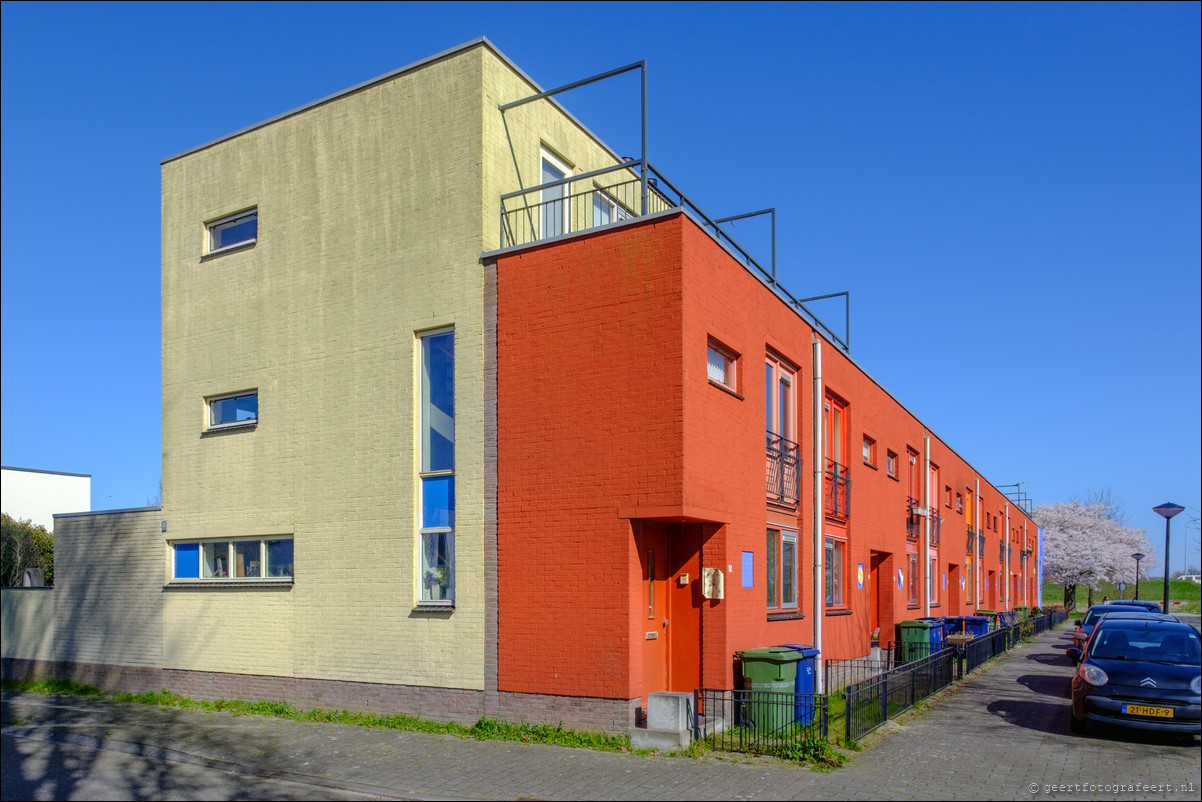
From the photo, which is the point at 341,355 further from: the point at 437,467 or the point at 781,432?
the point at 781,432

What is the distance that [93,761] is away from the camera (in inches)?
470

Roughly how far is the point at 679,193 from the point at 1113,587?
318 ft

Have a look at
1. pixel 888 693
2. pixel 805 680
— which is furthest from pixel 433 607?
pixel 888 693

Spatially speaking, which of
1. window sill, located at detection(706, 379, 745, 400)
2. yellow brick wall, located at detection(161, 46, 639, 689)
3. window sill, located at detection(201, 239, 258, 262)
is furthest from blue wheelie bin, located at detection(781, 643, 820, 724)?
window sill, located at detection(201, 239, 258, 262)

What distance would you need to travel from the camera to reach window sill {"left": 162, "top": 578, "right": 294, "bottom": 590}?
15805 millimetres

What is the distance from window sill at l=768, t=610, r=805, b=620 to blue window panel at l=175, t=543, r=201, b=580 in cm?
1010

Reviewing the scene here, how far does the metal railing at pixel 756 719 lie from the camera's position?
1152 cm

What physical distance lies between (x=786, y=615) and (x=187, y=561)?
10.7m

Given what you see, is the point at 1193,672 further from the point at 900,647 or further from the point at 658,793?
the point at 900,647

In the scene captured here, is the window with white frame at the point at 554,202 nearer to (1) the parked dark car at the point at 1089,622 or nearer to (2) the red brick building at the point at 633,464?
(2) the red brick building at the point at 633,464

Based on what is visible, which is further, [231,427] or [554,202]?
[231,427]

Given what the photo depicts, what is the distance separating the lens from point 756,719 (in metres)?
12.2

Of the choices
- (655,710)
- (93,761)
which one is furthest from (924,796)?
(93,761)

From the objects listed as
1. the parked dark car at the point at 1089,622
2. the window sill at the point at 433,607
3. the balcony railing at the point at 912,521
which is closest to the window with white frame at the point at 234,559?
the window sill at the point at 433,607
